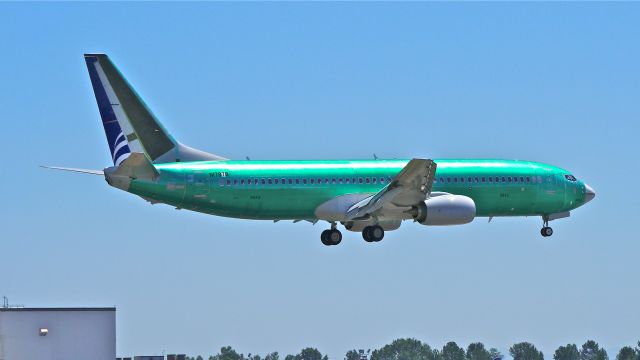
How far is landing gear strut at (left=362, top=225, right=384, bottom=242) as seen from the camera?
316ft

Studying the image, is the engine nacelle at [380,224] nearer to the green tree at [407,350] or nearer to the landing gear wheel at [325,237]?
the landing gear wheel at [325,237]

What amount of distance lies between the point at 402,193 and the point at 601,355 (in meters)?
29.4

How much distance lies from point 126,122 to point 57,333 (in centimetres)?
1923

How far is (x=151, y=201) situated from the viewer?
8925 cm

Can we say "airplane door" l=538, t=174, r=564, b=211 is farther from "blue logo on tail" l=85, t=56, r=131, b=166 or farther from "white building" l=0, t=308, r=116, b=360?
"white building" l=0, t=308, r=116, b=360

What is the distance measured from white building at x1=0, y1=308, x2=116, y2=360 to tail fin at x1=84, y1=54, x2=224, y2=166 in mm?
16200

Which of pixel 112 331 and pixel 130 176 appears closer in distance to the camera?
pixel 112 331

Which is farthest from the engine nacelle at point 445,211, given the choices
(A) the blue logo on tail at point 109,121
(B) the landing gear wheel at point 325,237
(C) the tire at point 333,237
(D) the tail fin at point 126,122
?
(A) the blue logo on tail at point 109,121

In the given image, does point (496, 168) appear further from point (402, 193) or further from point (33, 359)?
point (33, 359)

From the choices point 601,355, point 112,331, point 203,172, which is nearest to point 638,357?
point 601,355

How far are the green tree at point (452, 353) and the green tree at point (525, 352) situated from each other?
4.61 meters

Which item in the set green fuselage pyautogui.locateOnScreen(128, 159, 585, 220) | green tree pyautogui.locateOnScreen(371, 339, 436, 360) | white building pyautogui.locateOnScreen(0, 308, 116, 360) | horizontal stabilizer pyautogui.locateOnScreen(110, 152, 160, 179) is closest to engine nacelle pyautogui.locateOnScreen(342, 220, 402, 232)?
green fuselage pyautogui.locateOnScreen(128, 159, 585, 220)

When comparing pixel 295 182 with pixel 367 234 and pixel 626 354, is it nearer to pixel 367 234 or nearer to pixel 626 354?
pixel 367 234

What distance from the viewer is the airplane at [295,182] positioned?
292 feet
